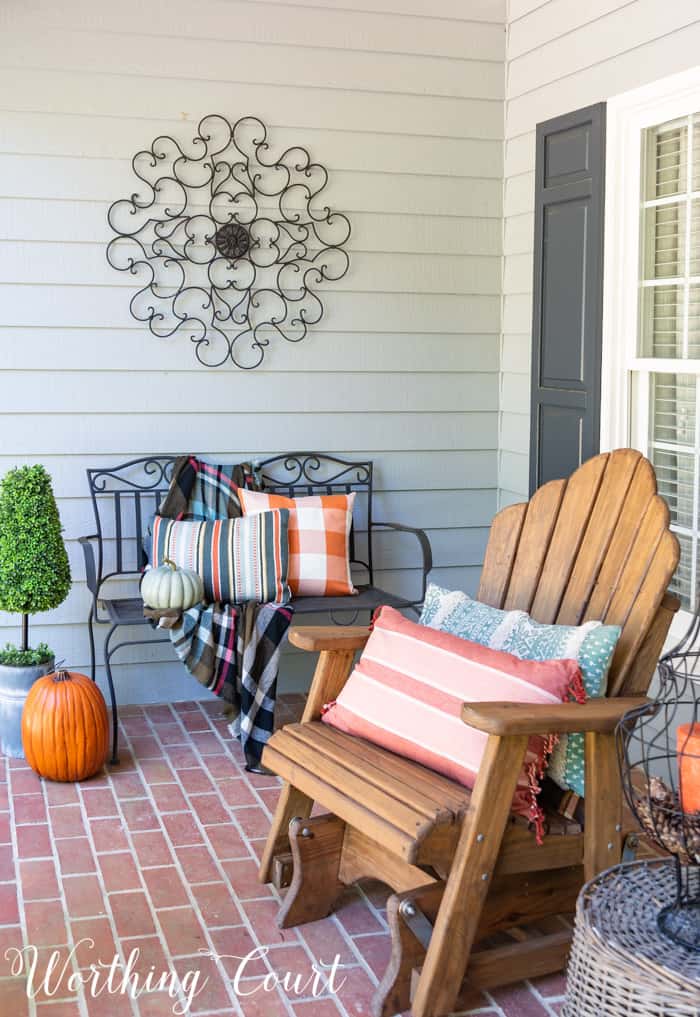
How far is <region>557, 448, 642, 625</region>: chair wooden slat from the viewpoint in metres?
A: 3.07

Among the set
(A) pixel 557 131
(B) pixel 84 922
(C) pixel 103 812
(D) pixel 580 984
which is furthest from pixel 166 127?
(D) pixel 580 984

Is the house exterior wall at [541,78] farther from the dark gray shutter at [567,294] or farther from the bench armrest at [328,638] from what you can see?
the bench armrest at [328,638]

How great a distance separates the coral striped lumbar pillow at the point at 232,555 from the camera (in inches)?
170

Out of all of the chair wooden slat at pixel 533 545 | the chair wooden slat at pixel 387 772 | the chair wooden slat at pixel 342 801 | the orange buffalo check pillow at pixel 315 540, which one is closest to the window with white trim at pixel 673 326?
the chair wooden slat at pixel 533 545

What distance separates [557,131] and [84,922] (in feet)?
10.3

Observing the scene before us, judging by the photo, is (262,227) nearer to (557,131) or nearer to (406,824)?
(557,131)

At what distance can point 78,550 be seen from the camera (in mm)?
4609

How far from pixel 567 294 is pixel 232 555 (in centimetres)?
154

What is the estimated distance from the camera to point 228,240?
15.2 feet

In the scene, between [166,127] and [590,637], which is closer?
[590,637]

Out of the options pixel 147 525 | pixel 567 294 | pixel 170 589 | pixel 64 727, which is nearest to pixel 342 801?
pixel 64 727

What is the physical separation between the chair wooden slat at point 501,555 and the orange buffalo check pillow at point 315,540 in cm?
115

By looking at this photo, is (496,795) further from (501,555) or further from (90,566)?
(90,566)

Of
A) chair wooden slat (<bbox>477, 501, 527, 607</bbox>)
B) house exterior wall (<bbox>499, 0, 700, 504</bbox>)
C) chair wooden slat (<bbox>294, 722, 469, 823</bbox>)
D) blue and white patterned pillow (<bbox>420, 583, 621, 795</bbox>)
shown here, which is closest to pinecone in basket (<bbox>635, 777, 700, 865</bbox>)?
→ chair wooden slat (<bbox>294, 722, 469, 823</bbox>)
